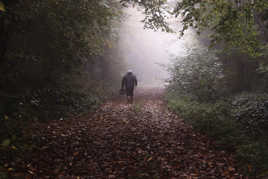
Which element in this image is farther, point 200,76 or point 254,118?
point 200,76

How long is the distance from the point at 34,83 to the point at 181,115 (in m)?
6.96

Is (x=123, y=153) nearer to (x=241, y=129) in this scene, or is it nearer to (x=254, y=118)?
(x=241, y=129)

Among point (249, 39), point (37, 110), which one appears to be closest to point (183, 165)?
point (249, 39)

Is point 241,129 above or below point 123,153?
above

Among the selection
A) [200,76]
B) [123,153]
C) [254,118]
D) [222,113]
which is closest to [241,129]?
[254,118]

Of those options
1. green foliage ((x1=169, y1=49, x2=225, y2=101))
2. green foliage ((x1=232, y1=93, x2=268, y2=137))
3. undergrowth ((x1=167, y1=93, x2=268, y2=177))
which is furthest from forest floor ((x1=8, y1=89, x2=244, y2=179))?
green foliage ((x1=169, y1=49, x2=225, y2=101))

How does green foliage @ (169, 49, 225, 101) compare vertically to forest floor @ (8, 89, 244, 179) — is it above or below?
above

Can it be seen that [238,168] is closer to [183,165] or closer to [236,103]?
[183,165]

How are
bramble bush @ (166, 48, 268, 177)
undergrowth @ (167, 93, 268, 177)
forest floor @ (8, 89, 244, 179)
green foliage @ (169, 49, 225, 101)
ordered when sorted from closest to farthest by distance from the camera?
forest floor @ (8, 89, 244, 179) < undergrowth @ (167, 93, 268, 177) < bramble bush @ (166, 48, 268, 177) < green foliage @ (169, 49, 225, 101)

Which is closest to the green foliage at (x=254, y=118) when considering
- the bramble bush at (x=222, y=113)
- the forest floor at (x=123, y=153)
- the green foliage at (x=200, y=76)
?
the bramble bush at (x=222, y=113)

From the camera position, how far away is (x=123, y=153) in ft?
20.4

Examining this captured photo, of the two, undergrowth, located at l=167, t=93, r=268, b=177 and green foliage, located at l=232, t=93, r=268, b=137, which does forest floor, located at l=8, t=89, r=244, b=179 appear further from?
green foliage, located at l=232, t=93, r=268, b=137

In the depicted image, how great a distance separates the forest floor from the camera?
513 cm

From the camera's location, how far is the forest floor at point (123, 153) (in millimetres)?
5133
